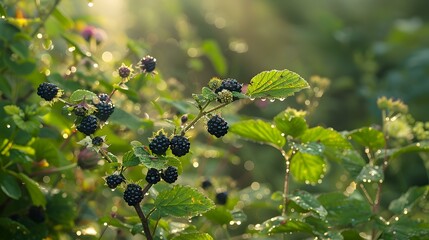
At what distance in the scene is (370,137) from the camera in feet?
5.16

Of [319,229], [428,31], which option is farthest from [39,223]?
[428,31]

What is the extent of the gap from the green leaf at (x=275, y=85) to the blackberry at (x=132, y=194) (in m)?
0.28

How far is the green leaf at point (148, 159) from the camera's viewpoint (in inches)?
44.9

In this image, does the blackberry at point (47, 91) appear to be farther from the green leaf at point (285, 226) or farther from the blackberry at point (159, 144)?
the green leaf at point (285, 226)

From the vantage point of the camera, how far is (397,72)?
4.07 m

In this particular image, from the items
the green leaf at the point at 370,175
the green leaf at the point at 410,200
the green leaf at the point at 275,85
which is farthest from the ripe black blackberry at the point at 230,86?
the green leaf at the point at 410,200

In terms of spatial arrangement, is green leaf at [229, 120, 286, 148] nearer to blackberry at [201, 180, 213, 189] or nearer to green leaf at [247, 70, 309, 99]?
green leaf at [247, 70, 309, 99]

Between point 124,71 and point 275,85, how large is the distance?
34 cm

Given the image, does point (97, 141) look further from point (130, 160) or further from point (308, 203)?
point (308, 203)

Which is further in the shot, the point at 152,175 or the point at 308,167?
the point at 308,167

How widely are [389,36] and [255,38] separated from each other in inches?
40.4

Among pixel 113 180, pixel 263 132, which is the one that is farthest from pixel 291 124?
pixel 113 180

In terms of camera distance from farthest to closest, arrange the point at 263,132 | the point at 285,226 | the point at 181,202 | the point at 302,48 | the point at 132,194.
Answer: the point at 302,48, the point at 263,132, the point at 285,226, the point at 181,202, the point at 132,194

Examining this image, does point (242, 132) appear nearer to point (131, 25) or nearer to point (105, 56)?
point (105, 56)
